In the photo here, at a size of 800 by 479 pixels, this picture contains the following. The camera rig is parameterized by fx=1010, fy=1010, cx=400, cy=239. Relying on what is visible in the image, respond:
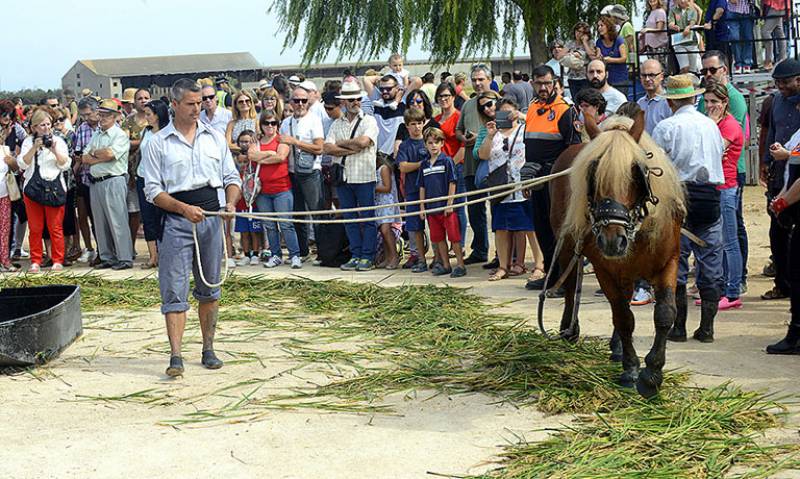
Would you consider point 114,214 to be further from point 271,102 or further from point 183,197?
point 183,197

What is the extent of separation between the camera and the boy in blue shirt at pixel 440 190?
1170 centimetres

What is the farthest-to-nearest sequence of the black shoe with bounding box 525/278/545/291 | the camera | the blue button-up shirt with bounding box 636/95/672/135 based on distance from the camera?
the camera
the black shoe with bounding box 525/278/545/291
the blue button-up shirt with bounding box 636/95/672/135

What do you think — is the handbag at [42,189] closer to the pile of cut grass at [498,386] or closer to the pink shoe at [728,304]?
the pile of cut grass at [498,386]

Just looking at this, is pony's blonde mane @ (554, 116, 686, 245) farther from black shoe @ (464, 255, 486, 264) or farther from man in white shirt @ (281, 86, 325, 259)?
man in white shirt @ (281, 86, 325, 259)

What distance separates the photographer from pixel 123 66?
1948 inches

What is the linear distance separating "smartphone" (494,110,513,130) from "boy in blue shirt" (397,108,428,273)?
106 centimetres

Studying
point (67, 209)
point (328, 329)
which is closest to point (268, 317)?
point (328, 329)

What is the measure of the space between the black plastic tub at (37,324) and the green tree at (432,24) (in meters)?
14.2

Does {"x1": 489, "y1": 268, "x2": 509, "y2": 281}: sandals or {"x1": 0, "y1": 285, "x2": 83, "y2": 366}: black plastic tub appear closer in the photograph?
{"x1": 0, "y1": 285, "x2": 83, "y2": 366}: black plastic tub

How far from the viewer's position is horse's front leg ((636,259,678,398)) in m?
6.20

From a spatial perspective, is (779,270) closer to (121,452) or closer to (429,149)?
(429,149)

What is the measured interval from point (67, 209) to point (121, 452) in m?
9.50

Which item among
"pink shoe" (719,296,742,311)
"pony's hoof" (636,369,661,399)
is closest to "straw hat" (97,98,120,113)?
"pink shoe" (719,296,742,311)

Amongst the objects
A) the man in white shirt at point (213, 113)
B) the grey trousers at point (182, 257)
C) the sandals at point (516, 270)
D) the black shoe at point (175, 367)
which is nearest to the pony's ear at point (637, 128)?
the grey trousers at point (182, 257)
